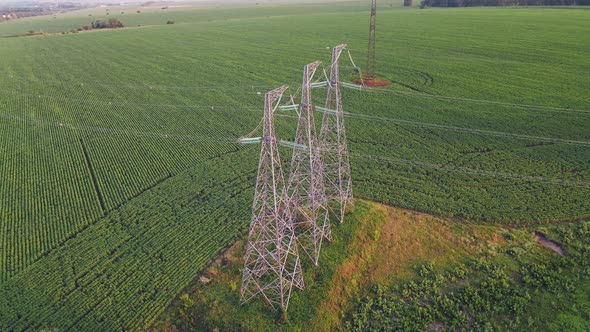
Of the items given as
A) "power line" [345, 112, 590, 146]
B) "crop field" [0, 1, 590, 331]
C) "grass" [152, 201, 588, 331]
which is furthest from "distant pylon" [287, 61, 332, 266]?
"power line" [345, 112, 590, 146]

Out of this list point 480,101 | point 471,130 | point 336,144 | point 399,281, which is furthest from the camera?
point 480,101

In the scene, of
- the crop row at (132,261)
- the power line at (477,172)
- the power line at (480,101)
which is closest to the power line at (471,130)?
the power line at (477,172)

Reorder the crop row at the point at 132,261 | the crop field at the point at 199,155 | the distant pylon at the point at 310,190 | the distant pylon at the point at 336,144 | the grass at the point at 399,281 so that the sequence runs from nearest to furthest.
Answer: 1. the grass at the point at 399,281
2. the distant pylon at the point at 310,190
3. the crop row at the point at 132,261
4. the distant pylon at the point at 336,144
5. the crop field at the point at 199,155

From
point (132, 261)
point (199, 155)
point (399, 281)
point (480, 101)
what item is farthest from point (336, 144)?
point (480, 101)

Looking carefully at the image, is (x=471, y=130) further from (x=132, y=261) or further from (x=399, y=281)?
(x=132, y=261)

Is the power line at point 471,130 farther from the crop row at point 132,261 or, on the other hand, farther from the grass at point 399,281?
the crop row at point 132,261

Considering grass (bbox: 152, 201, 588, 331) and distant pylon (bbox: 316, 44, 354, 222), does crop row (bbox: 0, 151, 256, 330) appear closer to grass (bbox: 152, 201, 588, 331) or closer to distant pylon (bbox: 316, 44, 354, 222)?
grass (bbox: 152, 201, 588, 331)

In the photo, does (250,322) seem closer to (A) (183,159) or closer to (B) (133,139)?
(A) (183,159)

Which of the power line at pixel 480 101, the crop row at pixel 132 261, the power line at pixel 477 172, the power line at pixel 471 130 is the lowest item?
the crop row at pixel 132 261
